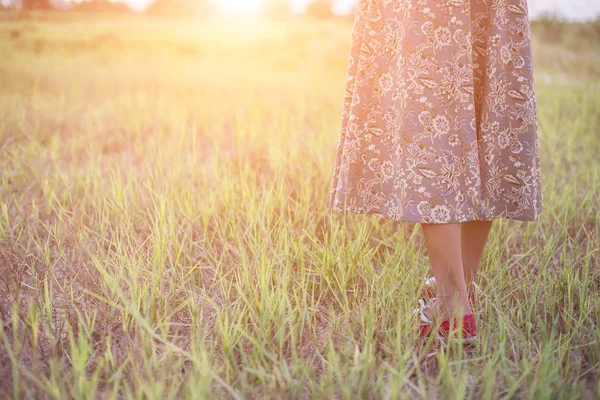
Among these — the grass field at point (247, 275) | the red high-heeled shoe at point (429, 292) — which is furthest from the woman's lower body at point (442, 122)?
the grass field at point (247, 275)

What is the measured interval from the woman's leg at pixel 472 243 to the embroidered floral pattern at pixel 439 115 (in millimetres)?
100

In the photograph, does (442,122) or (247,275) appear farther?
(247,275)

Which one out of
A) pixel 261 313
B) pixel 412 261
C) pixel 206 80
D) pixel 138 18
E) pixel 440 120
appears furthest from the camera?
pixel 138 18

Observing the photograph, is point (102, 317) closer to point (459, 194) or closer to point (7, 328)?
point (7, 328)

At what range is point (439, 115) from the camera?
1.17 m

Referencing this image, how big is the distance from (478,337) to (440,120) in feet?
1.94

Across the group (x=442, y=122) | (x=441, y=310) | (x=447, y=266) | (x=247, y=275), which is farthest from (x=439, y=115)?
(x=247, y=275)

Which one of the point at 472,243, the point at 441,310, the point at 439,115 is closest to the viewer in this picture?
the point at 439,115

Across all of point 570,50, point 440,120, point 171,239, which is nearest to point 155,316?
point 171,239

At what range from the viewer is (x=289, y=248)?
1.63m

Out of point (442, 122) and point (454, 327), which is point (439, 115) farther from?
point (454, 327)

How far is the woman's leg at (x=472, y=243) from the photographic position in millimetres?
1396

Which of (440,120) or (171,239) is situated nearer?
(440,120)

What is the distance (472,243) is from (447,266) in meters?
0.23
